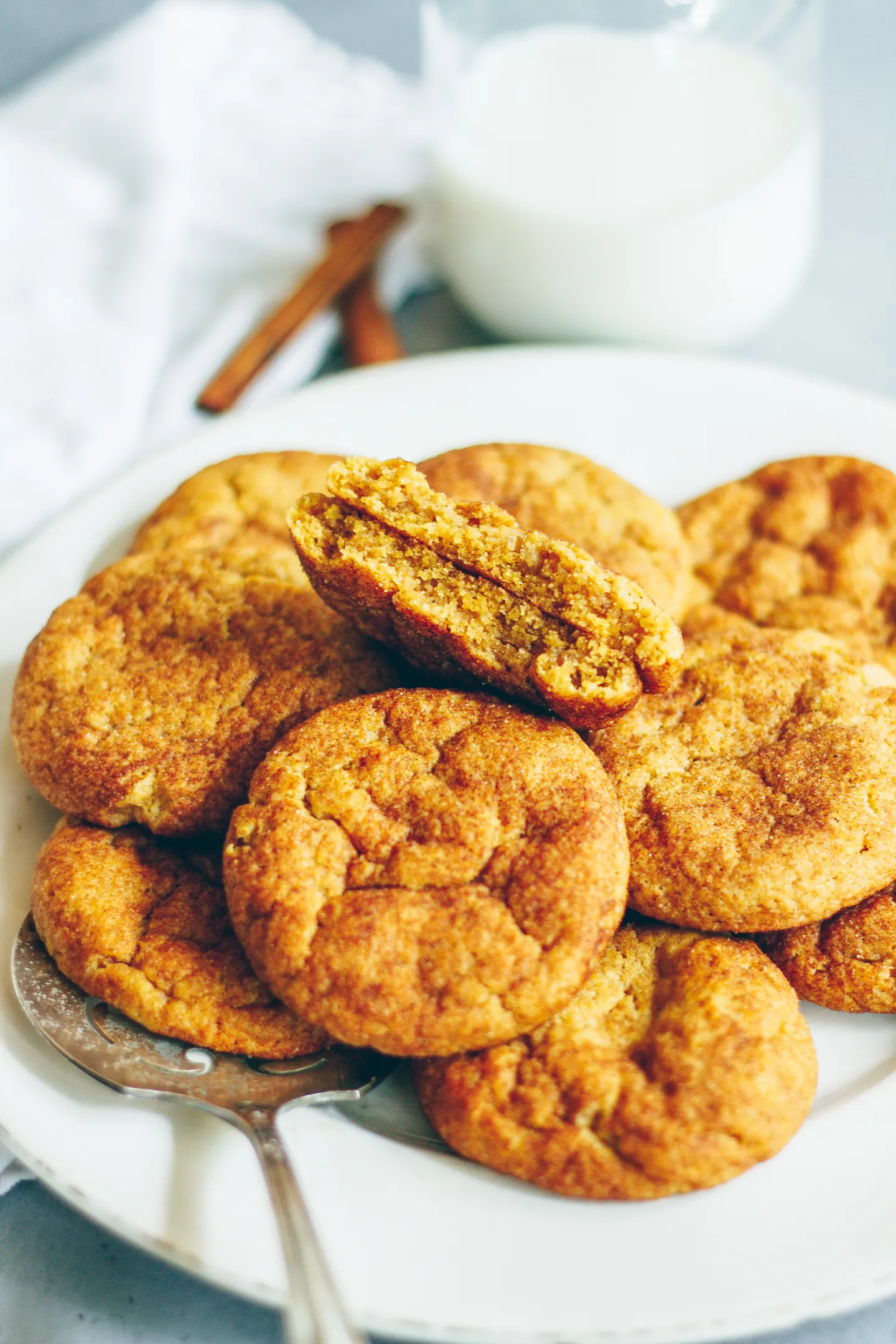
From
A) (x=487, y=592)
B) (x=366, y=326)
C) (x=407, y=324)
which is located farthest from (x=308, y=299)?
(x=487, y=592)

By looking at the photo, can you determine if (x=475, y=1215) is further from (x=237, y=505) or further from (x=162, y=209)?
(x=162, y=209)

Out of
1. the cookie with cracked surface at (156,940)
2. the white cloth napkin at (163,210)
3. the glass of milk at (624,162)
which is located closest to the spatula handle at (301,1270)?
the cookie with cracked surface at (156,940)

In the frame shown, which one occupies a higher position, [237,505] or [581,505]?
[581,505]

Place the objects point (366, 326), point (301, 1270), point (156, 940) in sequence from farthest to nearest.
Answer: point (366, 326)
point (156, 940)
point (301, 1270)

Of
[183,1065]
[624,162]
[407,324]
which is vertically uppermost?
[624,162]

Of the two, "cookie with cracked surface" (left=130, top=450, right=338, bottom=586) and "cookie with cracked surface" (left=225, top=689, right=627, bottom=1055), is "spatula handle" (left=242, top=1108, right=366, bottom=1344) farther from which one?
"cookie with cracked surface" (left=130, top=450, right=338, bottom=586)

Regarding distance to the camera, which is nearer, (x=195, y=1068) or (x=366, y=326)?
(x=195, y=1068)

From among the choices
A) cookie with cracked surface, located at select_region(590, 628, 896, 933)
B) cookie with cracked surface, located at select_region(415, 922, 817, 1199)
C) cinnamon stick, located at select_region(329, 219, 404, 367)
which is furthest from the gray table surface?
cookie with cracked surface, located at select_region(590, 628, 896, 933)
